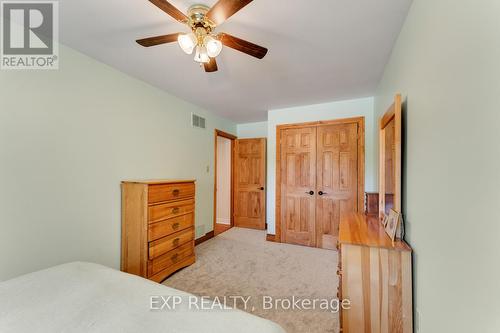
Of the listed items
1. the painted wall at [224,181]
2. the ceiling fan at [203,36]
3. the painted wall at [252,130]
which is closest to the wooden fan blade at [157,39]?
the ceiling fan at [203,36]

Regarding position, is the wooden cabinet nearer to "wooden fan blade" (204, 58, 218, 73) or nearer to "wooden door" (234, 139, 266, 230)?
"wooden fan blade" (204, 58, 218, 73)

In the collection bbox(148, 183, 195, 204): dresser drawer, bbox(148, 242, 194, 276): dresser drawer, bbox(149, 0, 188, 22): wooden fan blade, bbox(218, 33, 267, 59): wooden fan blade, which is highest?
bbox(149, 0, 188, 22): wooden fan blade

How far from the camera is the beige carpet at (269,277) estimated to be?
1.76 metres

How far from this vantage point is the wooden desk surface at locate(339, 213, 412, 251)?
4.25 ft

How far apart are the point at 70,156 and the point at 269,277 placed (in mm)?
2369

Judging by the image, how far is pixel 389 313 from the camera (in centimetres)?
127

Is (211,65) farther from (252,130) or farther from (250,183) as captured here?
(250,183)

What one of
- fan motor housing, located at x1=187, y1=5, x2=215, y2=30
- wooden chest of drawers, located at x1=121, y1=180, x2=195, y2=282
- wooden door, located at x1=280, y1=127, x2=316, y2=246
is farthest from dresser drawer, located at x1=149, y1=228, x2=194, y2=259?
fan motor housing, located at x1=187, y1=5, x2=215, y2=30

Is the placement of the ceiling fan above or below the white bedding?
above

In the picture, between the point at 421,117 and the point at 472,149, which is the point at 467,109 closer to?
the point at 472,149

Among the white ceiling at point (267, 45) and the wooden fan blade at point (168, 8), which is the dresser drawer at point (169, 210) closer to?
the white ceiling at point (267, 45)

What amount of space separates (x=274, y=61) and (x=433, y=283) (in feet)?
6.66

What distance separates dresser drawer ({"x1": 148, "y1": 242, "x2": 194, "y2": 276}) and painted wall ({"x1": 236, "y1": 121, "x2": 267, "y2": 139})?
→ 2714mm

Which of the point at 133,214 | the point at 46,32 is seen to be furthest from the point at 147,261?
the point at 46,32
